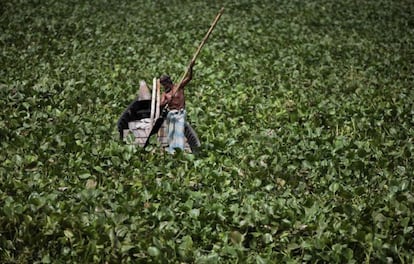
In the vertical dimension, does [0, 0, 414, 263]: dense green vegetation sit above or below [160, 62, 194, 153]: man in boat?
below

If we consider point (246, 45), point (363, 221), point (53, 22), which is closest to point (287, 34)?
point (246, 45)

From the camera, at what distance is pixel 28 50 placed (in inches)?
454

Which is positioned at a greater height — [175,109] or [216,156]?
[175,109]

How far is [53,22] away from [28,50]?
3.11m

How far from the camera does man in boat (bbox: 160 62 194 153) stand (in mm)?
6180

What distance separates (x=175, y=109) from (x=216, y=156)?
82 centimetres

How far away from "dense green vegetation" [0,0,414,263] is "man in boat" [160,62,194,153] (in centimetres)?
33

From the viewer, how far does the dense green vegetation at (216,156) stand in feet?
14.4

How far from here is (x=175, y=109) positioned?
6.22 meters

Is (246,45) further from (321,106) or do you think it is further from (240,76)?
(321,106)

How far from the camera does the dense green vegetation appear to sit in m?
4.39

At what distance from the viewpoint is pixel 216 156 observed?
6293mm

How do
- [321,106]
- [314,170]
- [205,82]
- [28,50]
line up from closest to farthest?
[314,170] < [321,106] < [205,82] < [28,50]

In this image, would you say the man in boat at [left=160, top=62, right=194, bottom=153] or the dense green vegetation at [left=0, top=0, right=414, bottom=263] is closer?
the dense green vegetation at [left=0, top=0, right=414, bottom=263]
